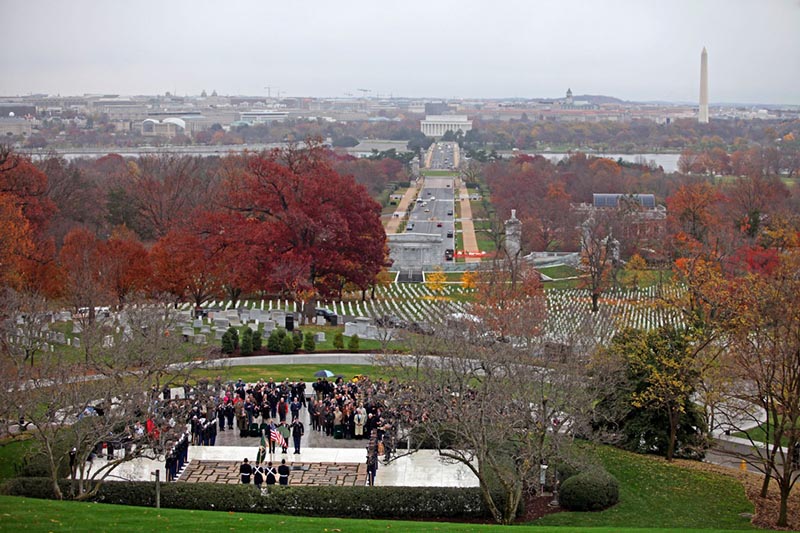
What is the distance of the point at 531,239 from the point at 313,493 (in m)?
49.9

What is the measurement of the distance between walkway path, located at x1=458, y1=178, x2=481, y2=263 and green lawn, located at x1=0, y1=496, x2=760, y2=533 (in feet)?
147

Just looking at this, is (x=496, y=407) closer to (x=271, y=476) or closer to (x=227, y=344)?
(x=271, y=476)

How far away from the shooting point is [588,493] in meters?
20.2

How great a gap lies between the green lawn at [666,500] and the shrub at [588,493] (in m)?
0.22

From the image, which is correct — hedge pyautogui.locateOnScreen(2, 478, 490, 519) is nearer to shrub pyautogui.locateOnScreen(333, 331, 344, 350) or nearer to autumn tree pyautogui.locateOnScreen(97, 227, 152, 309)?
shrub pyautogui.locateOnScreen(333, 331, 344, 350)

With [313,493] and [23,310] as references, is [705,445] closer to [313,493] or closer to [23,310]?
[313,493]

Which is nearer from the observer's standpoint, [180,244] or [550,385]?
[550,385]

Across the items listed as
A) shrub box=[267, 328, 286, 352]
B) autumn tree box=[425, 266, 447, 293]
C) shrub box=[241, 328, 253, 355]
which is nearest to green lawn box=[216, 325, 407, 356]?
shrub box=[241, 328, 253, 355]

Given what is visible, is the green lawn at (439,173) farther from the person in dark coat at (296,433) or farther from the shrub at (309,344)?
the person in dark coat at (296,433)

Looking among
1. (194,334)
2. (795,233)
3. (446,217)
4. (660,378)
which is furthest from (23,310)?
(446,217)

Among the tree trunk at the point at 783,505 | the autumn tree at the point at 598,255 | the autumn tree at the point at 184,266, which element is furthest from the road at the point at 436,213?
the tree trunk at the point at 783,505

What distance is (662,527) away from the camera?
19.4m

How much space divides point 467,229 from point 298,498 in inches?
2542

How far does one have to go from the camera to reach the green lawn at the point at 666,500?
64.4ft
